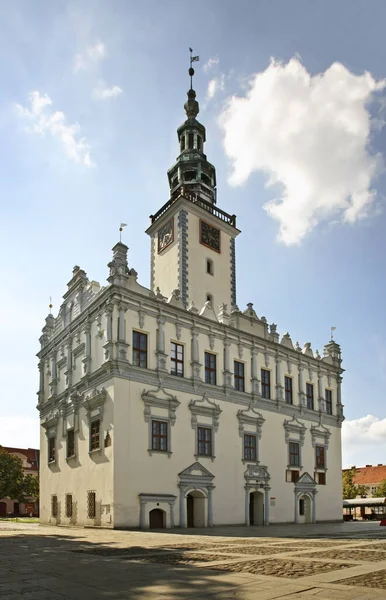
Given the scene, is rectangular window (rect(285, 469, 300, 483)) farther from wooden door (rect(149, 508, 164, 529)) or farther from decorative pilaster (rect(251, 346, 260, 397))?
wooden door (rect(149, 508, 164, 529))

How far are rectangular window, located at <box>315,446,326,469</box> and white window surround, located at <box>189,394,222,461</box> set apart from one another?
468 inches

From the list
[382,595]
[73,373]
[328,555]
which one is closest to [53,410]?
[73,373]

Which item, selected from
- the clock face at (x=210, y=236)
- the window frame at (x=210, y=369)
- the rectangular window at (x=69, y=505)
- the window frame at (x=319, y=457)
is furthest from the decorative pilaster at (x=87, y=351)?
the window frame at (x=319, y=457)

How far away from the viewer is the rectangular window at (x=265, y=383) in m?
40.0

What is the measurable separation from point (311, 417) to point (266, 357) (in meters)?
6.84

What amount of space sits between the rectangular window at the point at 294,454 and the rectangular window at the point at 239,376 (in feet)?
21.4

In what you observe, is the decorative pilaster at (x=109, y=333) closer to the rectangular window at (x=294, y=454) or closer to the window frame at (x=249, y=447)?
the window frame at (x=249, y=447)

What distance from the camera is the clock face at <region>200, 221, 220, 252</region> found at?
1698 inches

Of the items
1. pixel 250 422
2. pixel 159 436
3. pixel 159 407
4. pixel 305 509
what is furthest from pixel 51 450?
pixel 305 509

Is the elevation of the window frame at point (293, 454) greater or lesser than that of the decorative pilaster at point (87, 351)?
lesser

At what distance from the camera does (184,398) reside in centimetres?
3388

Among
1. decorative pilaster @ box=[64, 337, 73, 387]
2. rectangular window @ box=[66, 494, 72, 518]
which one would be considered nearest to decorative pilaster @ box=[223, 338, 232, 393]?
decorative pilaster @ box=[64, 337, 73, 387]

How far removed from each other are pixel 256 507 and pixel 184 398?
10.1 m

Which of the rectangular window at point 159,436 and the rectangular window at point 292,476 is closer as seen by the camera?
the rectangular window at point 159,436
